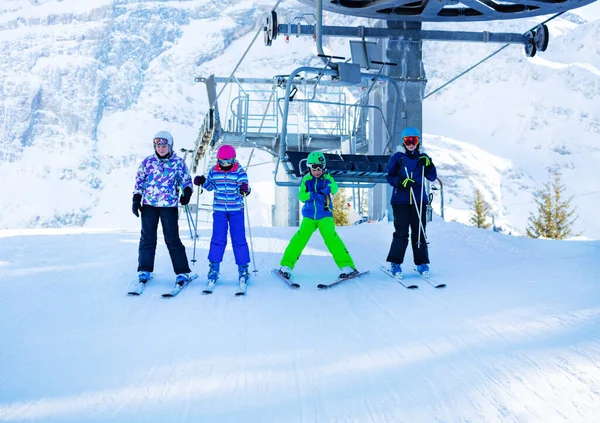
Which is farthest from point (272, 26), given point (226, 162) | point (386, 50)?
point (226, 162)

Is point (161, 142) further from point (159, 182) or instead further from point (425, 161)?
point (425, 161)

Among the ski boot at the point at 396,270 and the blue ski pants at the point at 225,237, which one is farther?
the ski boot at the point at 396,270

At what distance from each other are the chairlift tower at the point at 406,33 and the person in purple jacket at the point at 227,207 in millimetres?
5090

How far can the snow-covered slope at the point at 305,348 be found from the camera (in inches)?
131

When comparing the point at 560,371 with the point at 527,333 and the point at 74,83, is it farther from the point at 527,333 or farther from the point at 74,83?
the point at 74,83

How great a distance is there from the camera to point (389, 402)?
3.39 metres

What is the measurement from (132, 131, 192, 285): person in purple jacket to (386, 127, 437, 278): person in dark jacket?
2121 millimetres

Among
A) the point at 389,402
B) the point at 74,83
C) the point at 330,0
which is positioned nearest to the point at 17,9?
the point at 74,83

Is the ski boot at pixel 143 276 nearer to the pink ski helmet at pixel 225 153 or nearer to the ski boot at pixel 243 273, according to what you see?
the ski boot at pixel 243 273

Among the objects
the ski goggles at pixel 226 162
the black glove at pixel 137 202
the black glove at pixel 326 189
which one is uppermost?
the ski goggles at pixel 226 162

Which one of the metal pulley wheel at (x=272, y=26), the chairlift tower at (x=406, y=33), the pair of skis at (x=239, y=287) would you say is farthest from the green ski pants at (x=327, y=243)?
the metal pulley wheel at (x=272, y=26)

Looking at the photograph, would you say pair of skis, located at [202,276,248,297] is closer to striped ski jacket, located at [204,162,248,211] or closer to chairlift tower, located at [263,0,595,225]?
striped ski jacket, located at [204,162,248,211]

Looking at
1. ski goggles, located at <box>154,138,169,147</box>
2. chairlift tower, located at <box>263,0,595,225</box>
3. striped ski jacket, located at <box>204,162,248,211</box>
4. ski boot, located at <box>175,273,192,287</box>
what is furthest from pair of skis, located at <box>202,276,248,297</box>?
chairlift tower, located at <box>263,0,595,225</box>

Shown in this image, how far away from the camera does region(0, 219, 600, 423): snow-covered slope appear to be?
3.34m
